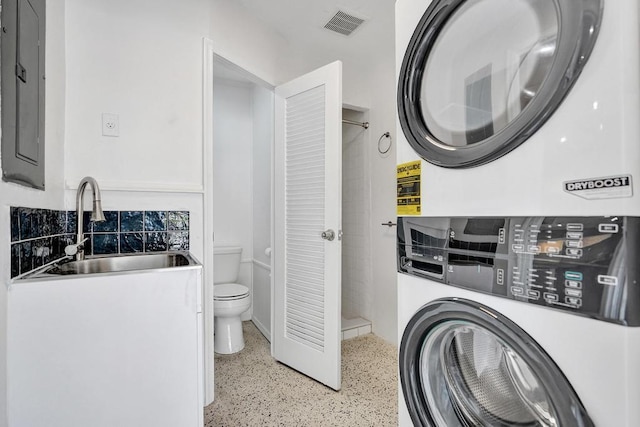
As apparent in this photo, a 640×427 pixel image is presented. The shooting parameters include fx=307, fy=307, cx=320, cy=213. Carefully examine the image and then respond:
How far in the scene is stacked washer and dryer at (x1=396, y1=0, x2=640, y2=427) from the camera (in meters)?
0.53

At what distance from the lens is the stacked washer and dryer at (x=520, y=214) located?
0.53 m

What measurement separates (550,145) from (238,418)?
1.78m

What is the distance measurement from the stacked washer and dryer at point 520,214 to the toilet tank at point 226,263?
2101 millimetres

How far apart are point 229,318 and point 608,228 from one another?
7.65 feet

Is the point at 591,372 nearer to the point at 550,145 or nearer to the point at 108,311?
the point at 550,145

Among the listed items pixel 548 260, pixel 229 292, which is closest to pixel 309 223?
pixel 229 292

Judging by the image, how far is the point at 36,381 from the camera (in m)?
0.91

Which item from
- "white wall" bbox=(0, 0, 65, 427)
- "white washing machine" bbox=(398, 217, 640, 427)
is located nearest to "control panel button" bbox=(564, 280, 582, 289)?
"white washing machine" bbox=(398, 217, 640, 427)

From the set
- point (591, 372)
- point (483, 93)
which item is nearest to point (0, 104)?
point (483, 93)

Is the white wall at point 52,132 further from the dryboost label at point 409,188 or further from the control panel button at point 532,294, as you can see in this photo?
the control panel button at point 532,294

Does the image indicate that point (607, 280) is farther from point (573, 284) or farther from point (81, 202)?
point (81, 202)

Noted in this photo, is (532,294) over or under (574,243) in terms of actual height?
under

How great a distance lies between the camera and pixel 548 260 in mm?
626

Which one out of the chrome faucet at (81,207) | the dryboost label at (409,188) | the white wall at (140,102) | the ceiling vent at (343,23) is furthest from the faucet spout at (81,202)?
the ceiling vent at (343,23)
